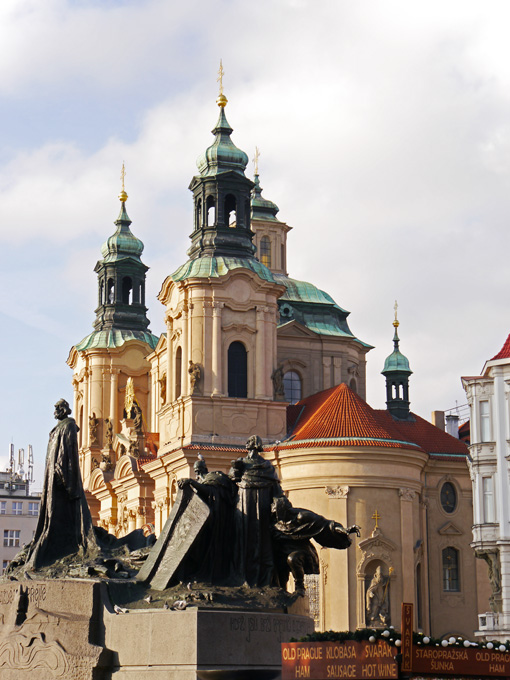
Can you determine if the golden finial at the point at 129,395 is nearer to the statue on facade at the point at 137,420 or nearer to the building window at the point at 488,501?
the statue on facade at the point at 137,420

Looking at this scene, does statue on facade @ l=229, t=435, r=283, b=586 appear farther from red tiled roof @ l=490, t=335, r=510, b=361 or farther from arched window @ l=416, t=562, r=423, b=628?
arched window @ l=416, t=562, r=423, b=628

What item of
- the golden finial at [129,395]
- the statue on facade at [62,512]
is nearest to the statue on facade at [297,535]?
the statue on facade at [62,512]

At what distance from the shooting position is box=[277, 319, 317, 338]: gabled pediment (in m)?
59.5

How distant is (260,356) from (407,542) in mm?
10051

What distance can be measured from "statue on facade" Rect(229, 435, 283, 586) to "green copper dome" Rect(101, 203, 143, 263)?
5406cm

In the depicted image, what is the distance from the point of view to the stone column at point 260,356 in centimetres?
5284

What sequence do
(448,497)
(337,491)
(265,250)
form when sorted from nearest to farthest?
1. (337,491)
2. (448,497)
3. (265,250)

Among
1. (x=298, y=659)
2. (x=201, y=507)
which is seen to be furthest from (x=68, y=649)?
(x=298, y=659)

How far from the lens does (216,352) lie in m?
52.4

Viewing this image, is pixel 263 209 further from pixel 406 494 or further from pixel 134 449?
pixel 406 494

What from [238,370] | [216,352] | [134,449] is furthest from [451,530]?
[134,449]

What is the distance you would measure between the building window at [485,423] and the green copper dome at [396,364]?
22.3 metres

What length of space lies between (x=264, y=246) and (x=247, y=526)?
49406 millimetres

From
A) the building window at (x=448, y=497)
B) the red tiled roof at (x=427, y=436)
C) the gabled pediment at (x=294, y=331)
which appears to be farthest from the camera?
the gabled pediment at (x=294, y=331)
